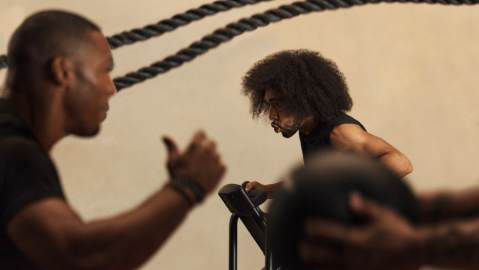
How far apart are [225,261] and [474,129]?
3.53 ft

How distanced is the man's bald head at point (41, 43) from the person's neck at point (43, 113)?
2 cm

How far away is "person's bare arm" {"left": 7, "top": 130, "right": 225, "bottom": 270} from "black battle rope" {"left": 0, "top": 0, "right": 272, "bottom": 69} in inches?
6.3

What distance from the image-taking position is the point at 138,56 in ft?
8.93

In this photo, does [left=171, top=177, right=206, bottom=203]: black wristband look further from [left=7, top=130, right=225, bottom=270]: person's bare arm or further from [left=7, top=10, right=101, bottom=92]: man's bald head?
[left=7, top=10, right=101, bottom=92]: man's bald head

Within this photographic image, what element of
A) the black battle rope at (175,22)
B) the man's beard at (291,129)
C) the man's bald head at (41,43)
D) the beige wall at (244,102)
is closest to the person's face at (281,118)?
the man's beard at (291,129)

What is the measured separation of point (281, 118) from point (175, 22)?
1089 mm

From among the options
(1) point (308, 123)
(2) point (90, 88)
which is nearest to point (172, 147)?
(2) point (90, 88)

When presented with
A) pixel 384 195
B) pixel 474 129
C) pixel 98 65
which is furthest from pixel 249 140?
pixel 384 195

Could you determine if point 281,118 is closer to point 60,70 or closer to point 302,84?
point 302,84

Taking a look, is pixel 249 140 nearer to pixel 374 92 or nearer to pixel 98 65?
pixel 374 92

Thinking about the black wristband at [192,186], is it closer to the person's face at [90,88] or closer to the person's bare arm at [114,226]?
the person's bare arm at [114,226]

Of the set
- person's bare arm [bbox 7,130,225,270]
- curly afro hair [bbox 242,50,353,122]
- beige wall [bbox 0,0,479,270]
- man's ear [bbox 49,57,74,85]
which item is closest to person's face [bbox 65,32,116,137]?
man's ear [bbox 49,57,74,85]

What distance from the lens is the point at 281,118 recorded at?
1.89 metres

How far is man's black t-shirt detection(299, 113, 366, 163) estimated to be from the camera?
5.59 ft
